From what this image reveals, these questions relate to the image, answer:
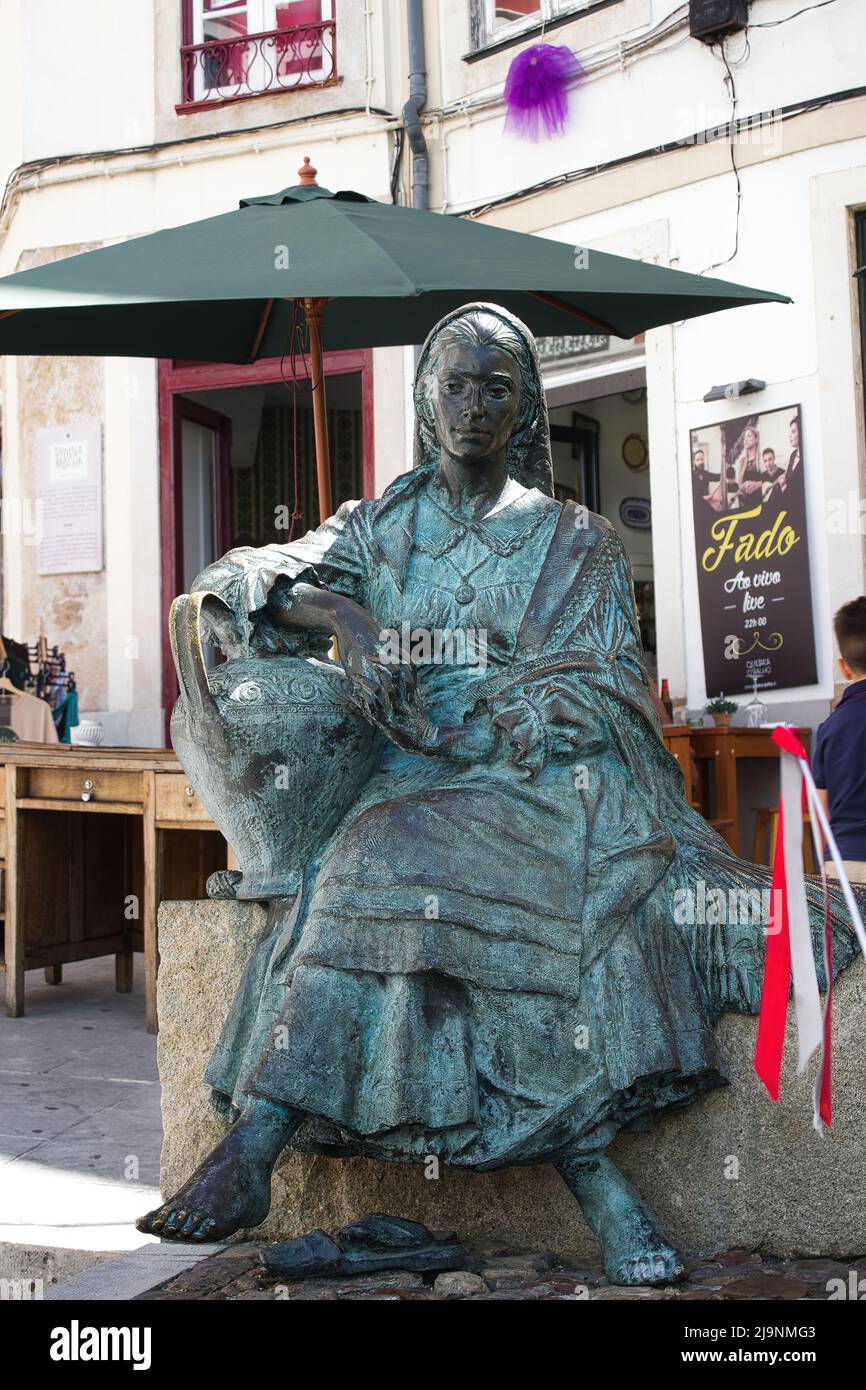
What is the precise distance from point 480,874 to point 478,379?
3.42 ft

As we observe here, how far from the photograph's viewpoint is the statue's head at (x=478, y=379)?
135 inches

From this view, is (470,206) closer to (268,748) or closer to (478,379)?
(478,379)

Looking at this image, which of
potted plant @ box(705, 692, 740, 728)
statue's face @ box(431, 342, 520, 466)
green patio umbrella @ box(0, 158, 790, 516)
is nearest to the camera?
statue's face @ box(431, 342, 520, 466)

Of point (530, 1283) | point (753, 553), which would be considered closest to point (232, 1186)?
point (530, 1283)

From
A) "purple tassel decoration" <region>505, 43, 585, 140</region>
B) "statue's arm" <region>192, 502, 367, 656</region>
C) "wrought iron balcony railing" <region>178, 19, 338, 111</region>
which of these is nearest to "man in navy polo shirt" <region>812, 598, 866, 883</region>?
"statue's arm" <region>192, 502, 367, 656</region>

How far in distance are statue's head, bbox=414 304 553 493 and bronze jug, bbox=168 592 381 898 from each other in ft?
1.87

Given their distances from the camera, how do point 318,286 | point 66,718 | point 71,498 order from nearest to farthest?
point 318,286 < point 66,718 < point 71,498

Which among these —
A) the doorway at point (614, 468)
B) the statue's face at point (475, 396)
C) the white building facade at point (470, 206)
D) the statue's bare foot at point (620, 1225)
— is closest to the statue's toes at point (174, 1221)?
the statue's bare foot at point (620, 1225)

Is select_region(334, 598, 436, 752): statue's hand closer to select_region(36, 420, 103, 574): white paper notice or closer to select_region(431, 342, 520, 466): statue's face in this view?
Answer: select_region(431, 342, 520, 466): statue's face

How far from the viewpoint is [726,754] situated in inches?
306

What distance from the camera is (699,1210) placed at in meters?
3.19

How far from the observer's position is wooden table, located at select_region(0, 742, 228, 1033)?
618 cm
